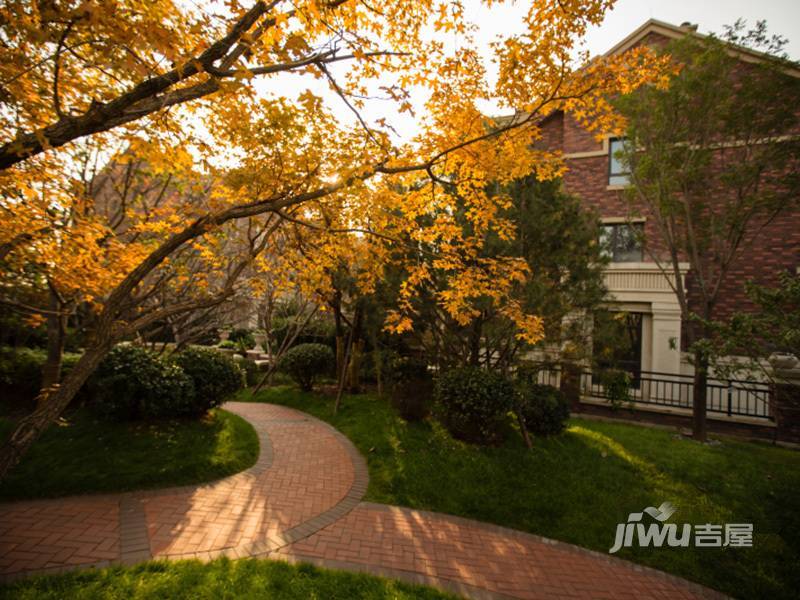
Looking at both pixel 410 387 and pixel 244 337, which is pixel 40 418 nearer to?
pixel 410 387

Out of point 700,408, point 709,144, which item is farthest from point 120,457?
point 709,144

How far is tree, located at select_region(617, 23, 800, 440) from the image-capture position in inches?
338

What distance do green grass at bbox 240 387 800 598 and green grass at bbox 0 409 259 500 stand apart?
2707 mm

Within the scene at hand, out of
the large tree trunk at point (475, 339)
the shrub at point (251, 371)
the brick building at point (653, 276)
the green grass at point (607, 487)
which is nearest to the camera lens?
the green grass at point (607, 487)

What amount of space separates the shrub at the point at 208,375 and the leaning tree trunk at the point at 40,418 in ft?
13.3

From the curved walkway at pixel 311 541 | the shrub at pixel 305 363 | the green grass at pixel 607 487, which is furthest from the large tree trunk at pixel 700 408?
the shrub at pixel 305 363

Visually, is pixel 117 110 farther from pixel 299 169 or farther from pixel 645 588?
pixel 645 588

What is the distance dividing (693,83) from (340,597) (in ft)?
39.9

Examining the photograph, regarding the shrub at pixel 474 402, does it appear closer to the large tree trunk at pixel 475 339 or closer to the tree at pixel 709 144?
the large tree trunk at pixel 475 339

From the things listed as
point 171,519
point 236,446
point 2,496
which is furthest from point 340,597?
point 2,496

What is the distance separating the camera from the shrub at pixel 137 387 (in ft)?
21.1

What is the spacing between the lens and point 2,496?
4.87 meters

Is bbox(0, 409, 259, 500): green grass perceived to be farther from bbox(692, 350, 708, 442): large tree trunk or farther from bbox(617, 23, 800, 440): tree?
bbox(692, 350, 708, 442): large tree trunk

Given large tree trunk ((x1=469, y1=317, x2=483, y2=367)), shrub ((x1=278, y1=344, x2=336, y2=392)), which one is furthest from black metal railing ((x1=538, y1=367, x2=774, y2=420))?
shrub ((x1=278, y1=344, x2=336, y2=392))
